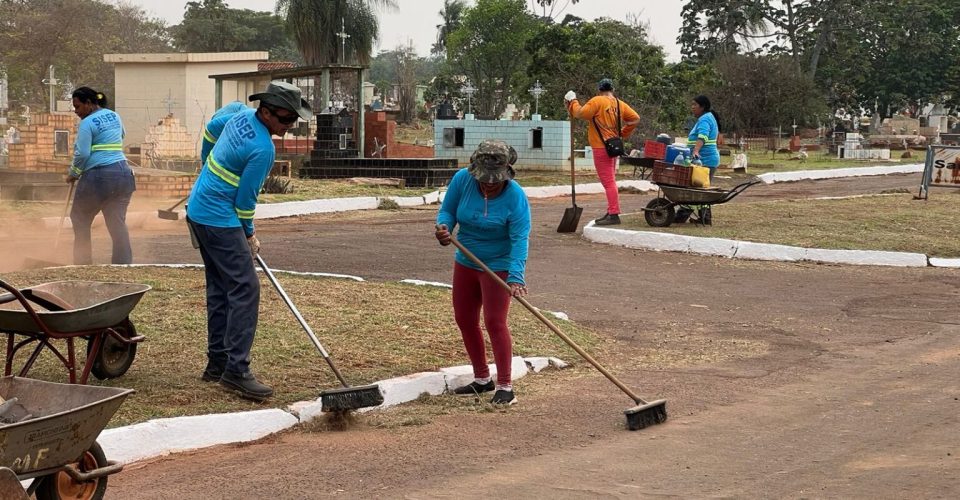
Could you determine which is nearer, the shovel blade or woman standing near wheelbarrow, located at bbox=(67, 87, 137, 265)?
woman standing near wheelbarrow, located at bbox=(67, 87, 137, 265)

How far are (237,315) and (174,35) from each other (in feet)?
244

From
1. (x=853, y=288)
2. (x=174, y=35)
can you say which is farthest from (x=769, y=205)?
(x=174, y=35)

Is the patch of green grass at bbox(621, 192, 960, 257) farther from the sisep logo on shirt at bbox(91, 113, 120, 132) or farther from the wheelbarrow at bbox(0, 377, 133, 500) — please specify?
the wheelbarrow at bbox(0, 377, 133, 500)

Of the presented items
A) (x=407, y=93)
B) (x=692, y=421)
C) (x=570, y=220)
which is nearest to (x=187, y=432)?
(x=692, y=421)

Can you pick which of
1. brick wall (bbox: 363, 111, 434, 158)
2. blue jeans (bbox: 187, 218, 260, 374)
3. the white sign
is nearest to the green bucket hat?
blue jeans (bbox: 187, 218, 260, 374)

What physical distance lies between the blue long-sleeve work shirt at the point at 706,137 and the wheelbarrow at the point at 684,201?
20.4 inches

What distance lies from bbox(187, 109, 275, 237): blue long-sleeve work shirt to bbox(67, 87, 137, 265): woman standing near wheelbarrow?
4618 mm

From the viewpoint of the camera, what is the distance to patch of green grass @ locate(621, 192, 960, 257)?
15570 millimetres

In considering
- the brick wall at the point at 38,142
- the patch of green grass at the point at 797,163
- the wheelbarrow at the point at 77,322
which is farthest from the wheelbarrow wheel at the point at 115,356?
the patch of green grass at the point at 797,163

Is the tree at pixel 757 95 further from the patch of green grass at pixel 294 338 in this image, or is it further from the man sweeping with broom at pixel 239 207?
the man sweeping with broom at pixel 239 207

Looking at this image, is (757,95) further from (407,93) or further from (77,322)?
(77,322)

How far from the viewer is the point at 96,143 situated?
11391 mm

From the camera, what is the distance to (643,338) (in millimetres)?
10008

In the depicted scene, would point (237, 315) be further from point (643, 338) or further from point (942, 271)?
point (942, 271)
